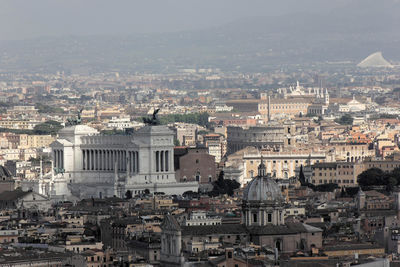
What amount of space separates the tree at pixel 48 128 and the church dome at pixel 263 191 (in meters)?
98.2

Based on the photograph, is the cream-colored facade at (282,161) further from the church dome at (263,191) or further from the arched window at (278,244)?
the arched window at (278,244)

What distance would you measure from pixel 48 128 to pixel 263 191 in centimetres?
10752

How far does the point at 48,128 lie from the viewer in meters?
164

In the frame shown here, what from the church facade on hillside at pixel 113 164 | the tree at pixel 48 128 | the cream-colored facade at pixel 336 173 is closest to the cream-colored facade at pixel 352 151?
the cream-colored facade at pixel 336 173

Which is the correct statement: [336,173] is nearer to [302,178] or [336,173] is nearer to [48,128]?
[302,178]

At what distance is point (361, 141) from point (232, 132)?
1030 cm

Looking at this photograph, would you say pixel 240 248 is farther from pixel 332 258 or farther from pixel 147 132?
pixel 147 132

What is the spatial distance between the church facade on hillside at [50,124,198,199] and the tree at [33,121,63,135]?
48.3m

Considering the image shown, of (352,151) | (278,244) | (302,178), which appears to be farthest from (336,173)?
(278,244)

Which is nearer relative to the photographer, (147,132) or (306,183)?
(306,183)

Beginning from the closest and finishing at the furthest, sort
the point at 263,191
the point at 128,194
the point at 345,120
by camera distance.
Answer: the point at 263,191 < the point at 128,194 < the point at 345,120

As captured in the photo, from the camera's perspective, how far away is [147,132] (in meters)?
102

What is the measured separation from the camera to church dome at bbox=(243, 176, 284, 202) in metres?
57.4

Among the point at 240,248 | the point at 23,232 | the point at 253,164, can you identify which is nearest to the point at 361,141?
the point at 253,164
